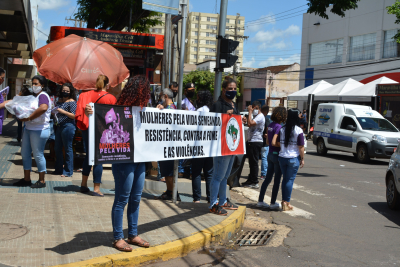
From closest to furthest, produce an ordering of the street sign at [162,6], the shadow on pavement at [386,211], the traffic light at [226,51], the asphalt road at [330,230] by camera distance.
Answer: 1. the asphalt road at [330,230]
2. the street sign at [162,6]
3. the shadow on pavement at [386,211]
4. the traffic light at [226,51]

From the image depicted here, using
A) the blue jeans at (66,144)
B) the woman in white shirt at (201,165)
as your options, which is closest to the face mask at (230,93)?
the woman in white shirt at (201,165)

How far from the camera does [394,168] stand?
24.8ft

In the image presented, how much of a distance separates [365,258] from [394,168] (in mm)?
3152

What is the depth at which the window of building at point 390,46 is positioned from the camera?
28.9 meters

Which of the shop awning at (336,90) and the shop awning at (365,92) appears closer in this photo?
the shop awning at (365,92)

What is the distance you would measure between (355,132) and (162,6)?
487 inches

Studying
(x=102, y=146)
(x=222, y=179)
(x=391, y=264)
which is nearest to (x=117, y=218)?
(x=102, y=146)

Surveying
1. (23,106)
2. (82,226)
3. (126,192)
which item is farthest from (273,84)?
(126,192)

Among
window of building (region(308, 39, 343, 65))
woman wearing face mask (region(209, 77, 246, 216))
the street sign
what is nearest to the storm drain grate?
woman wearing face mask (region(209, 77, 246, 216))

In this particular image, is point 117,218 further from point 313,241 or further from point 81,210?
point 313,241

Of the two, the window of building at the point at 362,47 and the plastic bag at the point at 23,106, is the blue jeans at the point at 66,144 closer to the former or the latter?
the plastic bag at the point at 23,106

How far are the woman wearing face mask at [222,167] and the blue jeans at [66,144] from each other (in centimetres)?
315

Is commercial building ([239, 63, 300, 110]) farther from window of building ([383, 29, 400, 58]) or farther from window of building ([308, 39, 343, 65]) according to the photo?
window of building ([383, 29, 400, 58])

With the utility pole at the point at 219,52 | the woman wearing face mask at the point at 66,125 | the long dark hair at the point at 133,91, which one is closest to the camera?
the long dark hair at the point at 133,91
